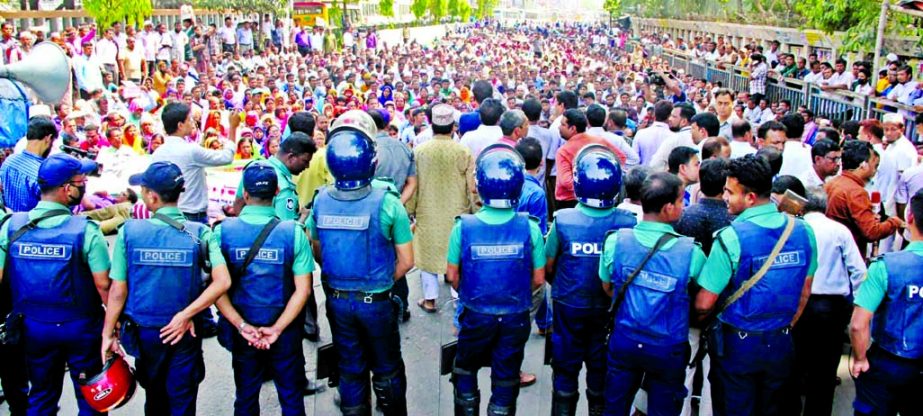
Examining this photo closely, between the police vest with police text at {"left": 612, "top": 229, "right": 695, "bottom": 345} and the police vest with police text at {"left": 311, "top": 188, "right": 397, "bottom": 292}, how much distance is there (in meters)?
1.24

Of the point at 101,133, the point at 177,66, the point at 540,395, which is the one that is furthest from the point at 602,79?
the point at 540,395

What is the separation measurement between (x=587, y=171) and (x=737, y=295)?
0.95 meters

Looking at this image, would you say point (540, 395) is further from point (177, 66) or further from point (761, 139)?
point (177, 66)

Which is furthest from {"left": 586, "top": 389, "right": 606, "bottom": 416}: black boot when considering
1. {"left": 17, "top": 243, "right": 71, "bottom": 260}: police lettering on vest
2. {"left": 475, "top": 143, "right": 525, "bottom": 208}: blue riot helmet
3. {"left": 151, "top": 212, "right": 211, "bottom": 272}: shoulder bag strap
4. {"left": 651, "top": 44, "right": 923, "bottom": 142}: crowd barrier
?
{"left": 651, "top": 44, "right": 923, "bottom": 142}: crowd barrier

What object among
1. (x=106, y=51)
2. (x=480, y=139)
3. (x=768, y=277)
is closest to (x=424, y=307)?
(x=480, y=139)

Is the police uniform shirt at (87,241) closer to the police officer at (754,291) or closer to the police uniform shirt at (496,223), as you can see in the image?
the police uniform shirt at (496,223)

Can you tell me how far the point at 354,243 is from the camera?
4059mm

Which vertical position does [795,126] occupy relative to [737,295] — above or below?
above

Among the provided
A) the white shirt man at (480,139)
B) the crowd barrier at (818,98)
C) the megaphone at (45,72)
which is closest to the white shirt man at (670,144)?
the white shirt man at (480,139)

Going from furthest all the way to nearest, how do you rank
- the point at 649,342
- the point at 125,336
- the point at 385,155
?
the point at 385,155, the point at 125,336, the point at 649,342

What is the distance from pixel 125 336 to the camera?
3.98 m

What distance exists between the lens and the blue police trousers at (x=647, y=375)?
3678 mm

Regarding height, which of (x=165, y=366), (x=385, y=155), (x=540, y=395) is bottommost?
(x=540, y=395)

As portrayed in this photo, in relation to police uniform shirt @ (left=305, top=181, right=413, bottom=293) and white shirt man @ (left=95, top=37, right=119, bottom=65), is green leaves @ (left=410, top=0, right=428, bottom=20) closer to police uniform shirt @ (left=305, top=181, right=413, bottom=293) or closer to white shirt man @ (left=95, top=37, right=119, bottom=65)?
white shirt man @ (left=95, top=37, right=119, bottom=65)
